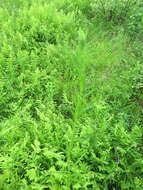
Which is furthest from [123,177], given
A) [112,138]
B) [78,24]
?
[78,24]

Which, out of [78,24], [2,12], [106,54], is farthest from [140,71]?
[2,12]

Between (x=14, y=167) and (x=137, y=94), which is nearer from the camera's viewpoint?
(x=14, y=167)

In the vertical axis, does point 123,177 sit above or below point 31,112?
below

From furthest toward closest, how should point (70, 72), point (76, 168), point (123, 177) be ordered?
point (70, 72) < point (123, 177) < point (76, 168)

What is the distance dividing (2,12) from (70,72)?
1.93 meters

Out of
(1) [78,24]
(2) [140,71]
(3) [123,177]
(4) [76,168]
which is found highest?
(1) [78,24]

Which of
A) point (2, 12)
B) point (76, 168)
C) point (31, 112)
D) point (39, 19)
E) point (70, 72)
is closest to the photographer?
point (76, 168)

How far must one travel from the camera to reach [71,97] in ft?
9.64

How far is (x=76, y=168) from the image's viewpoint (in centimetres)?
204

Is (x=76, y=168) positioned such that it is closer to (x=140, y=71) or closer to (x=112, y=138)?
(x=112, y=138)

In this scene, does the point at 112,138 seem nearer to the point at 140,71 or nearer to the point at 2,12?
the point at 140,71

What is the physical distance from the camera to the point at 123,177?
2.19 metres

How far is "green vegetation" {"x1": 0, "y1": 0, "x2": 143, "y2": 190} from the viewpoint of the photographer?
2.07 metres

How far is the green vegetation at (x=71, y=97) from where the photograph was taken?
2.07m
